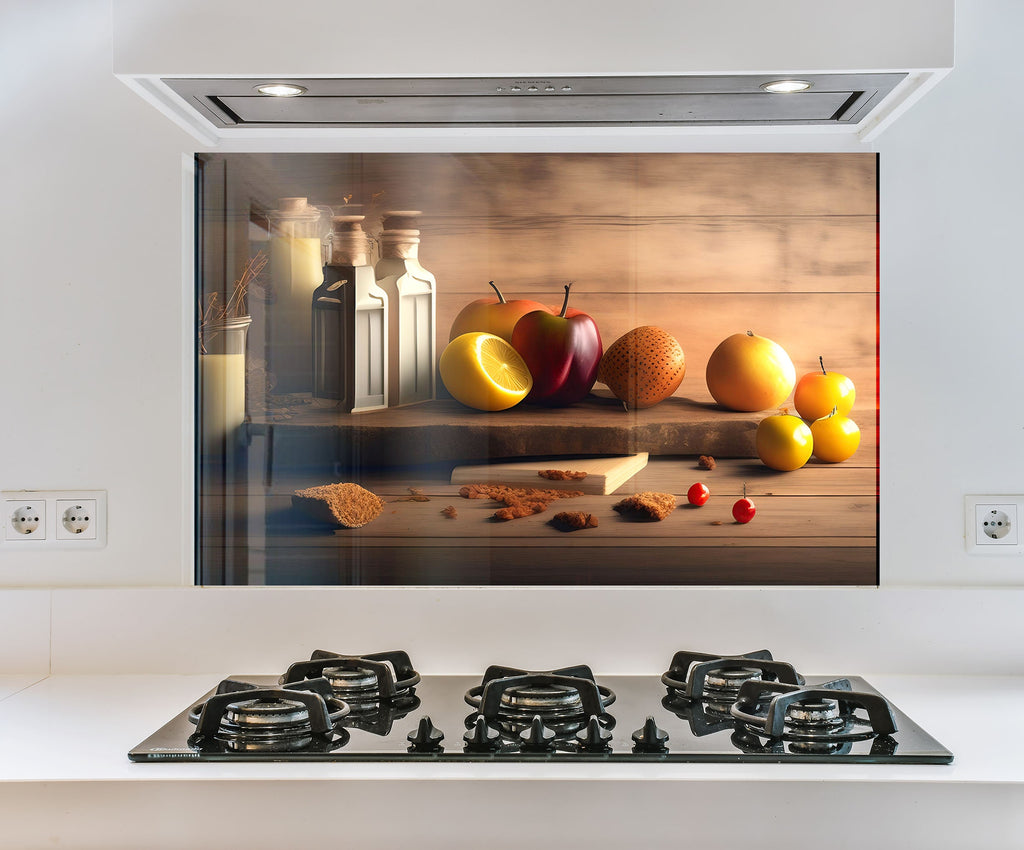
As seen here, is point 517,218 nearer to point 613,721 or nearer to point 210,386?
point 210,386

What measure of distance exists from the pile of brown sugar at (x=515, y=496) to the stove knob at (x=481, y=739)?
0.39 m

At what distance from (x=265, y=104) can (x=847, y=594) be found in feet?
3.59

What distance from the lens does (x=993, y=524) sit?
129 centimetres

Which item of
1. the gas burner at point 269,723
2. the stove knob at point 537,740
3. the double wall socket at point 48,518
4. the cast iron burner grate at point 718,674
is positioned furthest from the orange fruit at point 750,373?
the double wall socket at point 48,518

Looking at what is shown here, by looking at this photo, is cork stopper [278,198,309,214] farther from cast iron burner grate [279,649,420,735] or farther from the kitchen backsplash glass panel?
cast iron burner grate [279,649,420,735]

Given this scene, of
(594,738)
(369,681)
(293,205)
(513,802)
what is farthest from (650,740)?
(293,205)

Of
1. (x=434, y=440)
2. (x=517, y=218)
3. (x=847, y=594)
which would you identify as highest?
(x=517, y=218)

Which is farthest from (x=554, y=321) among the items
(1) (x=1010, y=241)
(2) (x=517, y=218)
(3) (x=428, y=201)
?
(1) (x=1010, y=241)

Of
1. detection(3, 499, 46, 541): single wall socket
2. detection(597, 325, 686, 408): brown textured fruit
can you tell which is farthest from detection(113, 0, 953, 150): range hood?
detection(3, 499, 46, 541): single wall socket

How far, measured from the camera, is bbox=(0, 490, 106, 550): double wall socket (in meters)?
1.30

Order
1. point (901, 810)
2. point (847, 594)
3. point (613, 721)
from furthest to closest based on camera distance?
point (847, 594), point (613, 721), point (901, 810)

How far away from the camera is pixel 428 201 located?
4.29 ft

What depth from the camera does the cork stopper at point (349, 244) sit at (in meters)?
1.30

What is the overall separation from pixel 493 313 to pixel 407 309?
0.44 feet
